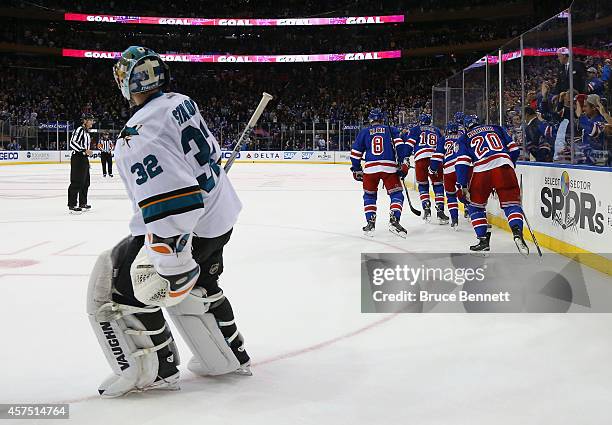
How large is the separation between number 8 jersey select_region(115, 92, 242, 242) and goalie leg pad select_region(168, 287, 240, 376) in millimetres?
369

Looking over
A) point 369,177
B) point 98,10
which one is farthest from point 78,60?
point 369,177

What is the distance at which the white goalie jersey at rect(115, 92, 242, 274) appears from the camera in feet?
6.39

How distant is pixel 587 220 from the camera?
5.00m

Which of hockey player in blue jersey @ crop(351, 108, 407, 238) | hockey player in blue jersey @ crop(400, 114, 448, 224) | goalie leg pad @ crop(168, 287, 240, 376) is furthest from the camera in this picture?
hockey player in blue jersey @ crop(400, 114, 448, 224)

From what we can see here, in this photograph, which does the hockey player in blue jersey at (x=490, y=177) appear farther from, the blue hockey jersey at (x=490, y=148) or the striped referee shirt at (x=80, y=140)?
the striped referee shirt at (x=80, y=140)

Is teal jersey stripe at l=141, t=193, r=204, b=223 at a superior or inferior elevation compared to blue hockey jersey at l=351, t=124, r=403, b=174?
inferior

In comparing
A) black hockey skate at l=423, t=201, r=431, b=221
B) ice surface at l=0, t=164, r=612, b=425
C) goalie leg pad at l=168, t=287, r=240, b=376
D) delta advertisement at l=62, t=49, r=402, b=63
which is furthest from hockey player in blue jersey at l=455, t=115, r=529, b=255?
delta advertisement at l=62, t=49, r=402, b=63

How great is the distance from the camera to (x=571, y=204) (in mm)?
5387

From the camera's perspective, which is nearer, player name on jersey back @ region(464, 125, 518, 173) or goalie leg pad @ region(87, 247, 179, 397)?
goalie leg pad @ region(87, 247, 179, 397)

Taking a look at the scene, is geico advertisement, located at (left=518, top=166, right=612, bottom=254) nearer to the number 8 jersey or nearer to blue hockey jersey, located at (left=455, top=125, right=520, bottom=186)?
blue hockey jersey, located at (left=455, top=125, right=520, bottom=186)

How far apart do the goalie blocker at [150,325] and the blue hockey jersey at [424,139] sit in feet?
21.2

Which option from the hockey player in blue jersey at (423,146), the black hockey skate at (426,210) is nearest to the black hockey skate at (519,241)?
the black hockey skate at (426,210)

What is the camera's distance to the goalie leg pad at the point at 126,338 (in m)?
2.23

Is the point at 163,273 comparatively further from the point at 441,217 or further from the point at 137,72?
the point at 441,217
